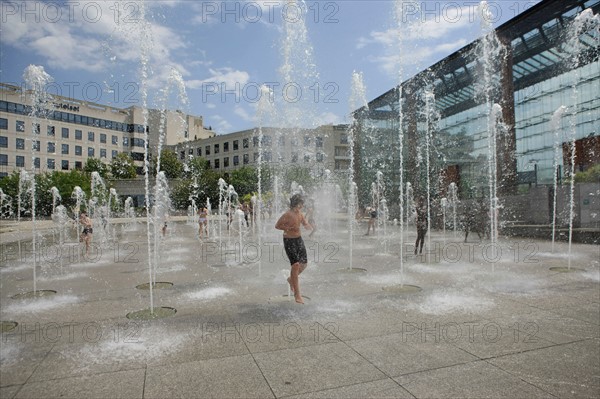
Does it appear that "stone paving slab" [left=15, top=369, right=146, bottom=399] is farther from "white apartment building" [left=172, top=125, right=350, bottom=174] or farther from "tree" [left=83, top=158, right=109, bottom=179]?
"tree" [left=83, top=158, right=109, bottom=179]

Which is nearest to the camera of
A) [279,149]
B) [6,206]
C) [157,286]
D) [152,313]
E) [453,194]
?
[152,313]

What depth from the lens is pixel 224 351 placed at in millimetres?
4336

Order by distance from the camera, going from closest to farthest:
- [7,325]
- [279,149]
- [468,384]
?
[468,384]
[7,325]
[279,149]

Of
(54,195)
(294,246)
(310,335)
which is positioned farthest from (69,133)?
(310,335)

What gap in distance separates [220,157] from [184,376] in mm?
91818

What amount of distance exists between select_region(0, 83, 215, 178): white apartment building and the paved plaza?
5554 cm

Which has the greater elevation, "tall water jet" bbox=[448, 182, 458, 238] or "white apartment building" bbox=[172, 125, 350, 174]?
"white apartment building" bbox=[172, 125, 350, 174]

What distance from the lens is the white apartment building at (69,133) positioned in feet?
213

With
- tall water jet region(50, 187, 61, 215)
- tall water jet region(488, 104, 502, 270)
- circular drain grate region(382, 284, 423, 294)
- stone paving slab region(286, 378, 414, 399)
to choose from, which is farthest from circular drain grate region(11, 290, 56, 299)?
tall water jet region(50, 187, 61, 215)

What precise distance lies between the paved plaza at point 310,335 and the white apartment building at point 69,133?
55.5m

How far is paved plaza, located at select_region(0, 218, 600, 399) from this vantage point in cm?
359

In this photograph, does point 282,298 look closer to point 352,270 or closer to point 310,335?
point 310,335

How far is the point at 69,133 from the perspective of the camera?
75438mm

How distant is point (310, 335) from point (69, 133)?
3266 inches
